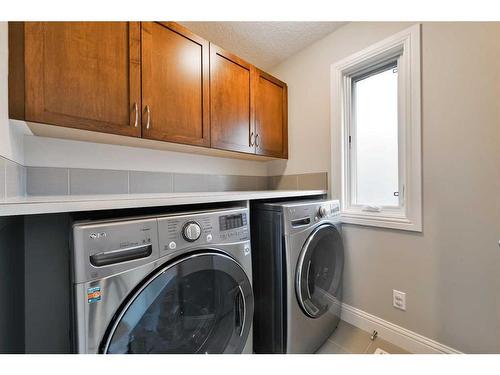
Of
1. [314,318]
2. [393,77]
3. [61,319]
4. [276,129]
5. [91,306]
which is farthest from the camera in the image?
[276,129]

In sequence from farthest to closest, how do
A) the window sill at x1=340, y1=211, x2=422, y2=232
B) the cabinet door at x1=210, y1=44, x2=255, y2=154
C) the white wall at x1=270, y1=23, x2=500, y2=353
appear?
the cabinet door at x1=210, y1=44, x2=255, y2=154 < the window sill at x1=340, y1=211, x2=422, y2=232 < the white wall at x1=270, y1=23, x2=500, y2=353

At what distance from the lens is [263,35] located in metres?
1.65

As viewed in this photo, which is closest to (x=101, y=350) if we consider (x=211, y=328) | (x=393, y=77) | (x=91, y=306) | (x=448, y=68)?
(x=91, y=306)

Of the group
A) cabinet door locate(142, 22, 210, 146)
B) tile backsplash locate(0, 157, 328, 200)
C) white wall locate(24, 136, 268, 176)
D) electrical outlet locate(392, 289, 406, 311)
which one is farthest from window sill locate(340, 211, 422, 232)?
cabinet door locate(142, 22, 210, 146)

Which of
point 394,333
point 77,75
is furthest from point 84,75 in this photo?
point 394,333

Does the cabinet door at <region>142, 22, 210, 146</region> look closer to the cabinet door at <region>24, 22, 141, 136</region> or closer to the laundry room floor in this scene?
the cabinet door at <region>24, 22, 141, 136</region>

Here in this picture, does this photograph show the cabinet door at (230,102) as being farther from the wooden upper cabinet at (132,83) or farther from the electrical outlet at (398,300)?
the electrical outlet at (398,300)

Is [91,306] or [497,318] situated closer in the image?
[91,306]

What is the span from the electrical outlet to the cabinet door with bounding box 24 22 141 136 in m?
1.87

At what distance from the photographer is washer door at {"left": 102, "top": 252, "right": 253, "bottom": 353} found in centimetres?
66

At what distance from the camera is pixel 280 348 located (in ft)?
3.55

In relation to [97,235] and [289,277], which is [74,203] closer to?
[97,235]
